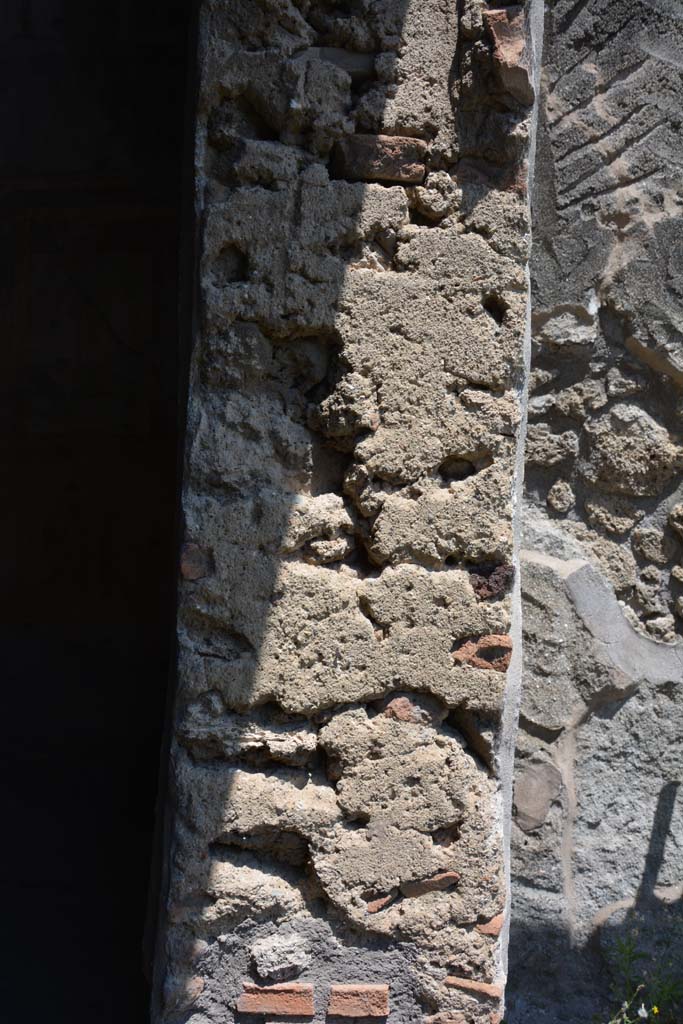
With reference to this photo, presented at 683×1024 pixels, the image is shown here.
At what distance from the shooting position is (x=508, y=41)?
1.83m

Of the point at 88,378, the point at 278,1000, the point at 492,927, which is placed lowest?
the point at 278,1000

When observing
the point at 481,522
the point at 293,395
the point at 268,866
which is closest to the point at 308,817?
the point at 268,866

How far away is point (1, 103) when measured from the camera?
364 centimetres

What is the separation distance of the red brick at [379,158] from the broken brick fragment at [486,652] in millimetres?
883

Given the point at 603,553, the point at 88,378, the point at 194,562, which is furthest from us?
the point at 88,378

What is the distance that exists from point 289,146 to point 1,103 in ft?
7.66

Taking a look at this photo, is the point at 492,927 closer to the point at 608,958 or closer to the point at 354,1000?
the point at 354,1000

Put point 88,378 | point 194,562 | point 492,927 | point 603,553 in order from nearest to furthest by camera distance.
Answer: point 194,562
point 492,927
point 603,553
point 88,378

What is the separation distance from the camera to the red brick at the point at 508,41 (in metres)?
1.82

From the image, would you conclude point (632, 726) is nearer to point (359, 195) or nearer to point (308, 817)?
point (308, 817)

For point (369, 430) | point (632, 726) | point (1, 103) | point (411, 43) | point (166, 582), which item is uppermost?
point (1, 103)

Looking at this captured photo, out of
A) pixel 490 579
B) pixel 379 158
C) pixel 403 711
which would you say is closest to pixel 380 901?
pixel 403 711

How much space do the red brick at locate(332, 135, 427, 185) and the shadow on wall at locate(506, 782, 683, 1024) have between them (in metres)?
1.66

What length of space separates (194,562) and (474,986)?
3.20 ft
